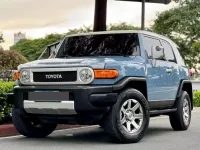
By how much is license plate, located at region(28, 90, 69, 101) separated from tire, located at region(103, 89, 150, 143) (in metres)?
0.74

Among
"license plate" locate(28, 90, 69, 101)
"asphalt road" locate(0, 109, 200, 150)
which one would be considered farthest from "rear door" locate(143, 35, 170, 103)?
"license plate" locate(28, 90, 69, 101)

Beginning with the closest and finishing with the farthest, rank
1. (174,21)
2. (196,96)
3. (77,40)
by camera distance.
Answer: (77,40) < (196,96) < (174,21)

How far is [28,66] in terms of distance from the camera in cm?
815

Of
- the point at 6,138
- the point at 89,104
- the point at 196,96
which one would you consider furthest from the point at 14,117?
the point at 196,96

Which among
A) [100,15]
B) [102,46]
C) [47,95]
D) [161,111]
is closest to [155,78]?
[161,111]

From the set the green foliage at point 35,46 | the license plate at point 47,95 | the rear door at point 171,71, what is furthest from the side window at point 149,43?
the green foliage at point 35,46

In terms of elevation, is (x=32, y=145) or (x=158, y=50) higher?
(x=158, y=50)

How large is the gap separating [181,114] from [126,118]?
2.33 metres

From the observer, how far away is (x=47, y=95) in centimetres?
782

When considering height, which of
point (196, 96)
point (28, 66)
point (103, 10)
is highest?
point (103, 10)

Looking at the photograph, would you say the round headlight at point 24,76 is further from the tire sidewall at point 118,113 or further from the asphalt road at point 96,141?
the tire sidewall at point 118,113

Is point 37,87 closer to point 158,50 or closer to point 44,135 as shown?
point 44,135

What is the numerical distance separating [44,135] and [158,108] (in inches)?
84.3

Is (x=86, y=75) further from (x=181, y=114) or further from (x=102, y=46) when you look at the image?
(x=181, y=114)
